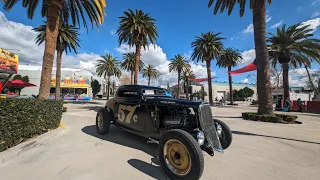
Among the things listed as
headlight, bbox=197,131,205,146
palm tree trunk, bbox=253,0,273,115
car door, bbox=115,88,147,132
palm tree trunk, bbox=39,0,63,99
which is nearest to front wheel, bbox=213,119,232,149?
headlight, bbox=197,131,205,146

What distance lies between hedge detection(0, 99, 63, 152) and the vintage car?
6.01 ft

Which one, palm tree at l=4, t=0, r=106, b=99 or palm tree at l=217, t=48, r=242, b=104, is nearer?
palm tree at l=4, t=0, r=106, b=99

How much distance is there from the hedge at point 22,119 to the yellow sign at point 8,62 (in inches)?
668

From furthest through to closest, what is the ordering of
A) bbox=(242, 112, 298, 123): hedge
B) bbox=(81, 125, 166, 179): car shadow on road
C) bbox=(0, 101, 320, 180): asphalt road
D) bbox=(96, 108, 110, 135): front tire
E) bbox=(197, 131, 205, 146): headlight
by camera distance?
bbox=(242, 112, 298, 123): hedge, bbox=(96, 108, 110, 135): front tire, bbox=(197, 131, 205, 146): headlight, bbox=(81, 125, 166, 179): car shadow on road, bbox=(0, 101, 320, 180): asphalt road

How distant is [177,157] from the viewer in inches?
141

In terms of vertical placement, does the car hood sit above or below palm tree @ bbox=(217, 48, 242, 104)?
below

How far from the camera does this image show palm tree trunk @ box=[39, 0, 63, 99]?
8.88 metres

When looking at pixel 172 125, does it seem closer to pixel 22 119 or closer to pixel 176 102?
pixel 176 102

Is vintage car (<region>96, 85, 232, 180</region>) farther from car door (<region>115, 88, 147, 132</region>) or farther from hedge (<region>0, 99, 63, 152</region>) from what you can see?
hedge (<region>0, 99, 63, 152</region>)

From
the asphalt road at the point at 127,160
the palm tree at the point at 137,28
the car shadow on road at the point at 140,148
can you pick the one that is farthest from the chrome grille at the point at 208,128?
the palm tree at the point at 137,28

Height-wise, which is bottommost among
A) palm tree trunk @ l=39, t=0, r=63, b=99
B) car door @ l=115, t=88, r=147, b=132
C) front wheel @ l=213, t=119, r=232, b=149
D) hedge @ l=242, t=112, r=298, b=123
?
hedge @ l=242, t=112, r=298, b=123

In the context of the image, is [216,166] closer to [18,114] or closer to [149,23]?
[18,114]

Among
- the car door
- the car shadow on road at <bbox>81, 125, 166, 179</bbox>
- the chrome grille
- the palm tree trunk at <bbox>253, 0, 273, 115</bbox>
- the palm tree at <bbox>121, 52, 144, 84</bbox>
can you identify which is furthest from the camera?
the palm tree at <bbox>121, 52, 144, 84</bbox>

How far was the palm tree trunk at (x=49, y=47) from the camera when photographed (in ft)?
29.1
